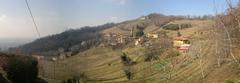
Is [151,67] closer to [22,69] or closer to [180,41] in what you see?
[180,41]

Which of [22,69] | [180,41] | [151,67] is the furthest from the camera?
[180,41]

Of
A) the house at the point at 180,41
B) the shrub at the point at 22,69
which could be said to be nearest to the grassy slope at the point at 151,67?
the house at the point at 180,41

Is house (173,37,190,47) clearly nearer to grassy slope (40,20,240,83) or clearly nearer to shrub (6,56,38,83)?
grassy slope (40,20,240,83)

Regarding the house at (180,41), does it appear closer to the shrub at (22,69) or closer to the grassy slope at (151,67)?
the grassy slope at (151,67)

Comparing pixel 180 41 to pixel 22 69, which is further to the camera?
pixel 180 41

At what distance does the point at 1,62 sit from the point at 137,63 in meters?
81.7

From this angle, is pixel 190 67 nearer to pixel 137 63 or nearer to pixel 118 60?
pixel 137 63

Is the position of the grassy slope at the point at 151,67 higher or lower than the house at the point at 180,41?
lower

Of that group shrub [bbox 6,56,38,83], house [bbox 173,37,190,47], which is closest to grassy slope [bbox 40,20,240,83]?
house [bbox 173,37,190,47]

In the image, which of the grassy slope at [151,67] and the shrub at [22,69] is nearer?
the shrub at [22,69]

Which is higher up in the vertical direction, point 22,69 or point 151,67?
point 22,69

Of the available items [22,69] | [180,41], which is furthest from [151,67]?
[22,69]

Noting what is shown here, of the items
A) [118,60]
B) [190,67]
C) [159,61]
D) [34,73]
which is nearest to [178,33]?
[118,60]

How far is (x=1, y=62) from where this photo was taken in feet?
109
